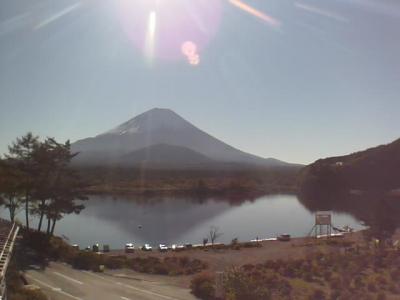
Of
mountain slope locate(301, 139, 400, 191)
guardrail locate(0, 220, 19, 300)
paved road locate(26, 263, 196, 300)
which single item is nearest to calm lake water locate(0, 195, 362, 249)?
mountain slope locate(301, 139, 400, 191)

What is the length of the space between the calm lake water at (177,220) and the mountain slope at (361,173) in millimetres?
17137

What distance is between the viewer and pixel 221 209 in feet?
262

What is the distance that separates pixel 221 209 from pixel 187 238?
30.1 meters

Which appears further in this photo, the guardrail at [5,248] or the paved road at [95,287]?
the paved road at [95,287]

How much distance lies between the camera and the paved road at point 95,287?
1674 cm

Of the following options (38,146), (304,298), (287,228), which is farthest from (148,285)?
(287,228)

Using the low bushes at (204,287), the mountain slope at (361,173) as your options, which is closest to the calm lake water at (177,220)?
the mountain slope at (361,173)

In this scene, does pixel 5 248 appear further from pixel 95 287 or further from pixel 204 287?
pixel 204 287

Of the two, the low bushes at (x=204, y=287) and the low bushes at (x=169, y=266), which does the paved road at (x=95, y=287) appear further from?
the low bushes at (x=169, y=266)

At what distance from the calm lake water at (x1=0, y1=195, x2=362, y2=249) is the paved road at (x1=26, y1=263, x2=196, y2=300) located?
24.1 m

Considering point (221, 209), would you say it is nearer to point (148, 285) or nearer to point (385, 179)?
point (385, 179)

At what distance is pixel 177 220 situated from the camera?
209ft

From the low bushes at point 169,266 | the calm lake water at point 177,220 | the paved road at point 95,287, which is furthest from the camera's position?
the calm lake water at point 177,220

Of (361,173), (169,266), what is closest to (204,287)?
(169,266)
